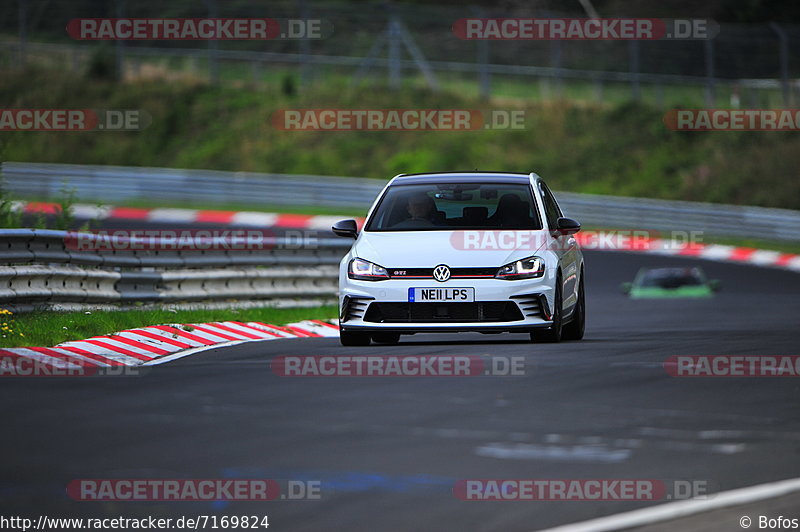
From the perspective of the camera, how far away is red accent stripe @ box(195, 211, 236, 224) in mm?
38406

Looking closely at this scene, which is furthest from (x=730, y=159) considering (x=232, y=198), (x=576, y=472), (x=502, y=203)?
(x=576, y=472)

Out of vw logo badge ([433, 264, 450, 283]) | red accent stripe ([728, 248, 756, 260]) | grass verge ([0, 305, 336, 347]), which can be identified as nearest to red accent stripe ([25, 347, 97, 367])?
grass verge ([0, 305, 336, 347])

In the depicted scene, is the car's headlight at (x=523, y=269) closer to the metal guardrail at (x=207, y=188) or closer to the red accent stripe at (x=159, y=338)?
the red accent stripe at (x=159, y=338)

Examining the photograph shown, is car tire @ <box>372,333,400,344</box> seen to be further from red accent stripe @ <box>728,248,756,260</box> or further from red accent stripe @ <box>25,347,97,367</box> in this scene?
red accent stripe @ <box>728,248,756,260</box>

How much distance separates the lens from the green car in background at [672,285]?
26922mm

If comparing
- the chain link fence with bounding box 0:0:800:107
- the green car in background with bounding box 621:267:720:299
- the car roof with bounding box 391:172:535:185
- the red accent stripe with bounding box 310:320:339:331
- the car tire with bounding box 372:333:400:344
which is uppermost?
the chain link fence with bounding box 0:0:800:107

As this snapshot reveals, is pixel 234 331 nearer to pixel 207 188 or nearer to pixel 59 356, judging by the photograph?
pixel 59 356

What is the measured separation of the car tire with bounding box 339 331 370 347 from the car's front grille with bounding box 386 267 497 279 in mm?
727

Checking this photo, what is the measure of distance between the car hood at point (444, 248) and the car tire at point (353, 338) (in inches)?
26.9

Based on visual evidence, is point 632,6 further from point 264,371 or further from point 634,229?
point 264,371

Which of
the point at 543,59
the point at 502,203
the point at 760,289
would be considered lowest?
the point at 760,289

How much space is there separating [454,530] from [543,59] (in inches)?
1782

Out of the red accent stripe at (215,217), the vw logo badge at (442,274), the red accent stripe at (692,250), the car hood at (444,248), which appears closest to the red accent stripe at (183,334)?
the car hood at (444,248)

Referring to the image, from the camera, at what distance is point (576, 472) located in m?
7.21
